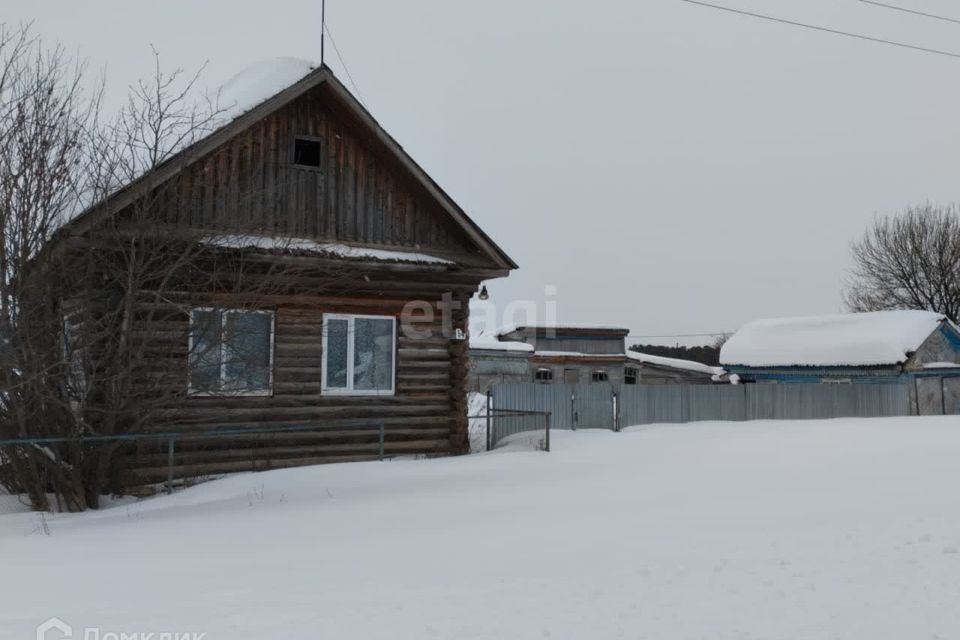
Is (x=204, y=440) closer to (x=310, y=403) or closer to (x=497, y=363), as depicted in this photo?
(x=310, y=403)

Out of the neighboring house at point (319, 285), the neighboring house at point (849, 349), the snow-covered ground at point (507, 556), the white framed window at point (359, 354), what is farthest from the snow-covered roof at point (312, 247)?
the neighboring house at point (849, 349)

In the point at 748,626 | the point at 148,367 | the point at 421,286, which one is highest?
the point at 421,286

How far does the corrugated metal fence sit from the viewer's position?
2277 cm

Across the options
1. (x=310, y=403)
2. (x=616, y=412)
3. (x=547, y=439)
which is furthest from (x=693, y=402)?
(x=310, y=403)

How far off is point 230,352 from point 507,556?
685cm

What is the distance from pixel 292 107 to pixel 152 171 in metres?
3.78

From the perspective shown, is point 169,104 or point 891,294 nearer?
point 169,104

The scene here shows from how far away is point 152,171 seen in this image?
10.9 m

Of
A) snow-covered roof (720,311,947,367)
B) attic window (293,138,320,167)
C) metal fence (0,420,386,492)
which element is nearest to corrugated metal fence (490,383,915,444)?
snow-covered roof (720,311,947,367)

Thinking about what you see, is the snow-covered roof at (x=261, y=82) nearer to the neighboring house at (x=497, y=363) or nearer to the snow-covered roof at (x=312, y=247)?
the snow-covered roof at (x=312, y=247)

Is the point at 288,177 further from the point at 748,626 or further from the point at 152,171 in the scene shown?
the point at 748,626

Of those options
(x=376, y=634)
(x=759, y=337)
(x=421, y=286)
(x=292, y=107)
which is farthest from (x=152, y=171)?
(x=759, y=337)

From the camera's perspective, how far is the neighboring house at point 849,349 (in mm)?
31297

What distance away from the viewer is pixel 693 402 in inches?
1009
